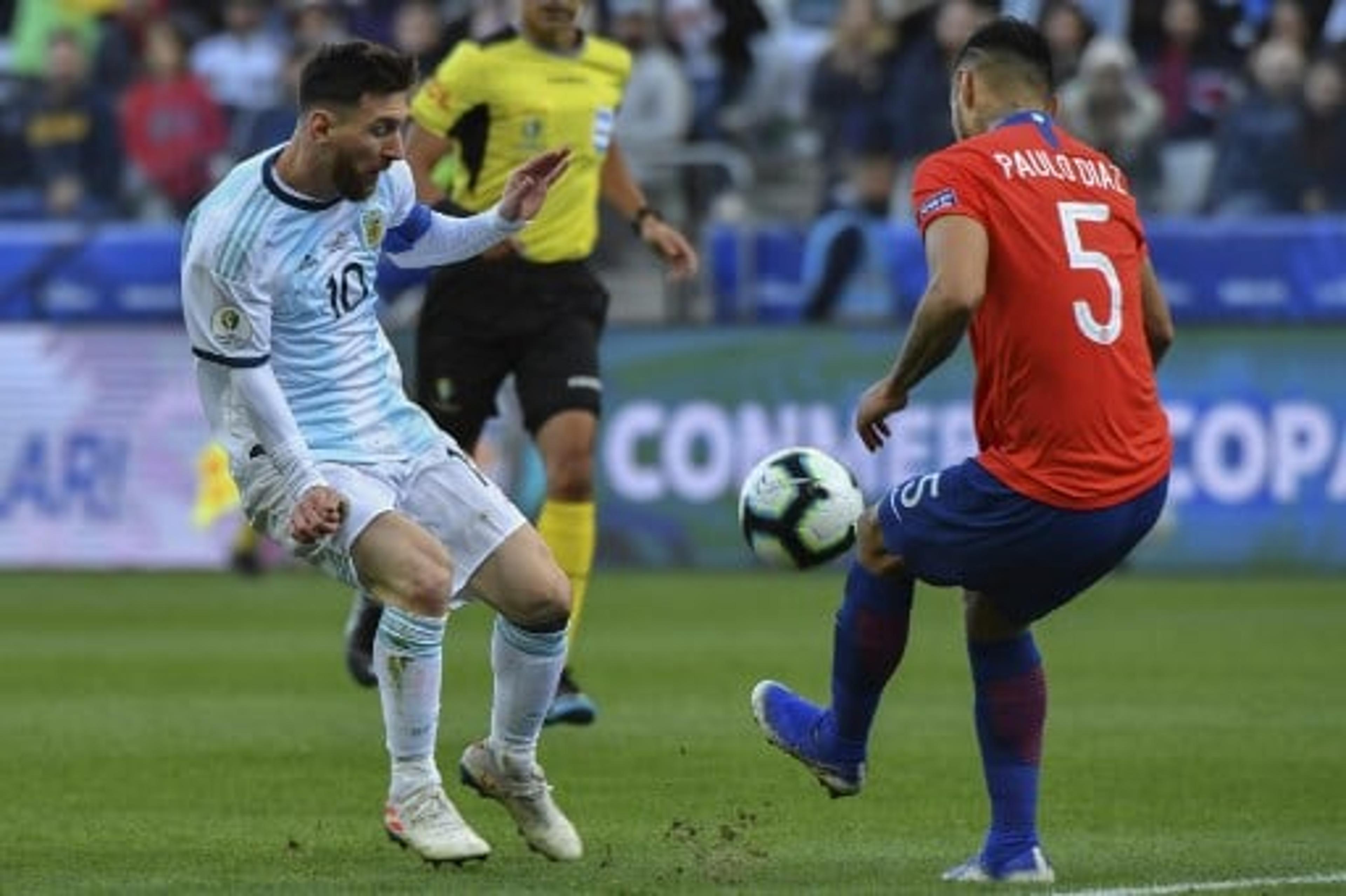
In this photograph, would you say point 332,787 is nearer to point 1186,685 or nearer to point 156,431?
point 1186,685

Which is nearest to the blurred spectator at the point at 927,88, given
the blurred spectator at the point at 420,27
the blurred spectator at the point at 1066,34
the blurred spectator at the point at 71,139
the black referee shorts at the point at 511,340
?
the blurred spectator at the point at 1066,34

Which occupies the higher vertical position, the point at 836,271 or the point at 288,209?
the point at 288,209

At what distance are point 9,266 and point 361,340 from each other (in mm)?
12768

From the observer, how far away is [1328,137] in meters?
21.1

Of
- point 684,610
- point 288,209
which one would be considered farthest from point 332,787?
point 684,610

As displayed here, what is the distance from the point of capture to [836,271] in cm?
2050

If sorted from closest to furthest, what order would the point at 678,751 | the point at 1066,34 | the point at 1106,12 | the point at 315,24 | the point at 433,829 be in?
the point at 433,829 < the point at 678,751 < the point at 1066,34 < the point at 1106,12 < the point at 315,24

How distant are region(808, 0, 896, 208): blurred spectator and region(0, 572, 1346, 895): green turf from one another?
13.9 feet

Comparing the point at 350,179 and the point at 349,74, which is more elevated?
the point at 349,74

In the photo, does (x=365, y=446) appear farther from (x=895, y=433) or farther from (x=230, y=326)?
(x=895, y=433)

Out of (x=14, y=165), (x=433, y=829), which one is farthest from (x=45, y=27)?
(x=433, y=829)

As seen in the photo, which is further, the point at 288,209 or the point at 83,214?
the point at 83,214

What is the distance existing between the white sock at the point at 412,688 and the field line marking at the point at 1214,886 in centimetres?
173

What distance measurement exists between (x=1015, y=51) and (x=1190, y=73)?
14.3 m
